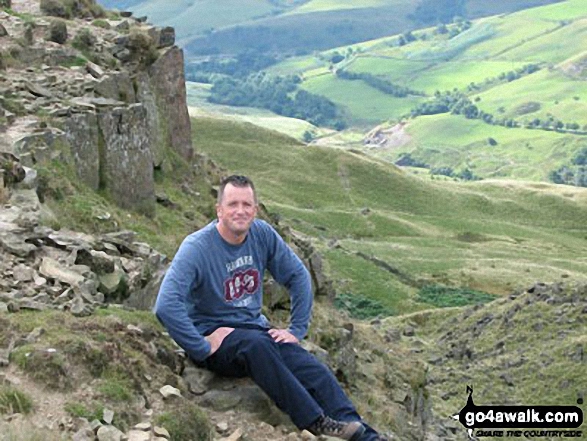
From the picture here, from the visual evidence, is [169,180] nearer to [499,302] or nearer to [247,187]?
[247,187]

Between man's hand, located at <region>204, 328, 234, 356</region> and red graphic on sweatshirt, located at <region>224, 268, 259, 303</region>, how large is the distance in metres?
0.51

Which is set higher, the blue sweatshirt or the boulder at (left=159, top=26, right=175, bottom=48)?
the boulder at (left=159, top=26, right=175, bottom=48)

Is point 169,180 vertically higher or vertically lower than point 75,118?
lower

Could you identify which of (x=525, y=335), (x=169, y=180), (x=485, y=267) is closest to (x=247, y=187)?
(x=169, y=180)

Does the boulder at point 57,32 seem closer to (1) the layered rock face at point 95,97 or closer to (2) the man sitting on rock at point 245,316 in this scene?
(1) the layered rock face at point 95,97

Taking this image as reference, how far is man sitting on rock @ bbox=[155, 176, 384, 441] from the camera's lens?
445 inches

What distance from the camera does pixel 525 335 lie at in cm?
4900

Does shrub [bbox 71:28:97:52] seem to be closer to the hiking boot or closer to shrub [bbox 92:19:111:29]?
shrub [bbox 92:19:111:29]

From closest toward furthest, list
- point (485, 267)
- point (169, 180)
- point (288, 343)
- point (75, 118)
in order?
1. point (288, 343)
2. point (75, 118)
3. point (169, 180)
4. point (485, 267)

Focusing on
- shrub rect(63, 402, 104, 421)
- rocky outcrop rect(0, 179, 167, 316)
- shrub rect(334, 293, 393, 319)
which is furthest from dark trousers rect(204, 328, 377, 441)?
shrub rect(334, 293, 393, 319)

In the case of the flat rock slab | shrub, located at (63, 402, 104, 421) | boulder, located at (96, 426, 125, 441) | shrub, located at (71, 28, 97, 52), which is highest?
shrub, located at (71, 28, 97, 52)

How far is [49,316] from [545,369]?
119 ft

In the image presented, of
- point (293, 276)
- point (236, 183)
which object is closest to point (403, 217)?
point (293, 276)

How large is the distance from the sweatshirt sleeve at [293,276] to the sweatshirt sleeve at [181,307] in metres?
1.27
